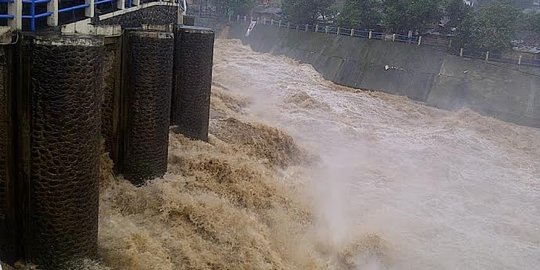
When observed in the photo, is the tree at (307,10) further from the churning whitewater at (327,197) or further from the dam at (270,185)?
the dam at (270,185)

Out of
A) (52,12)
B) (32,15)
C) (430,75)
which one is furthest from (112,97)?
(430,75)

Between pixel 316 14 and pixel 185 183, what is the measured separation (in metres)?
32.2

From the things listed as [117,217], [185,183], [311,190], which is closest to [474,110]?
[311,190]

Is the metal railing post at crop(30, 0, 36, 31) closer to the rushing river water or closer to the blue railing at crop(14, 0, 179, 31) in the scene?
the blue railing at crop(14, 0, 179, 31)

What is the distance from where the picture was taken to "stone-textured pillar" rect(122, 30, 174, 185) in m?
8.76

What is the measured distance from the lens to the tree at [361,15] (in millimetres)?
32719

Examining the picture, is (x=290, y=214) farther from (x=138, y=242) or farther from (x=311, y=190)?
(x=138, y=242)

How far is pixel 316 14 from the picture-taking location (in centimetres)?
3962

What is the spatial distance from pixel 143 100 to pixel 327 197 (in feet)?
15.7

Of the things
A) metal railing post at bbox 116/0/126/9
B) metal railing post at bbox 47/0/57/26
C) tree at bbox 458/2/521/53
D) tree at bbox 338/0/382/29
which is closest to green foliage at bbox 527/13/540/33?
tree at bbox 458/2/521/53

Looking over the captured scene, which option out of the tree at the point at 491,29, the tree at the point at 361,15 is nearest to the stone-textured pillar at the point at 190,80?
the tree at the point at 491,29

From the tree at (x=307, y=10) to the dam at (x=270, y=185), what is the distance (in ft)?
71.1

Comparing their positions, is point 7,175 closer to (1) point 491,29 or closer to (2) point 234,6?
(1) point 491,29

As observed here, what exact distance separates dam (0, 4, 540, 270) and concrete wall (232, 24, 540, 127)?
4.86 m
